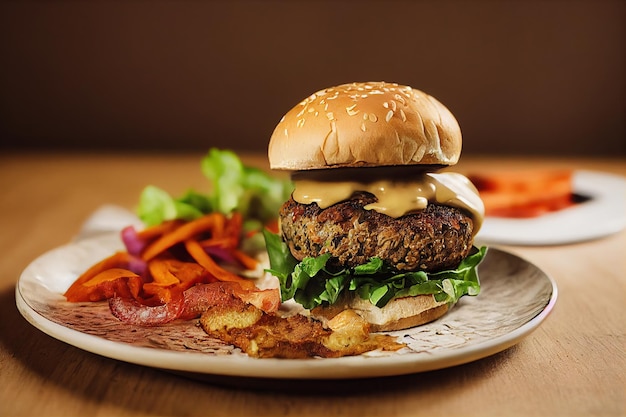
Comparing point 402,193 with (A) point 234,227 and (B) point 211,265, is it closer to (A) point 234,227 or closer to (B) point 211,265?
(B) point 211,265

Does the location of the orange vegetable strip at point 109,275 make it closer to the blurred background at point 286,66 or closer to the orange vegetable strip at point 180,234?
the orange vegetable strip at point 180,234

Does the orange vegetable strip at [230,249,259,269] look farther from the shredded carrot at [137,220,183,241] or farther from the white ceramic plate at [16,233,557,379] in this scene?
the white ceramic plate at [16,233,557,379]

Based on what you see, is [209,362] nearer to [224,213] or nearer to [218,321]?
[218,321]

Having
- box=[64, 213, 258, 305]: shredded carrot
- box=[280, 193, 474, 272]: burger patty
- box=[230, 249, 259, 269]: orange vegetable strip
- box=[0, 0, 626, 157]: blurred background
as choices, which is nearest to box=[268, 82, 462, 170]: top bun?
box=[280, 193, 474, 272]: burger patty

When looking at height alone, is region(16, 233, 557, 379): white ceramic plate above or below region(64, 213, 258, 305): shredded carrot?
above

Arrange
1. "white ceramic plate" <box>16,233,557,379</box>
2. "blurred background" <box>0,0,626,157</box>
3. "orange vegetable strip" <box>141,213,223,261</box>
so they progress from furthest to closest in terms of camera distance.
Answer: "blurred background" <box>0,0,626,157</box> < "orange vegetable strip" <box>141,213,223,261</box> < "white ceramic plate" <box>16,233,557,379</box>

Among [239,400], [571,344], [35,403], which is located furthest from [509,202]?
[35,403]
